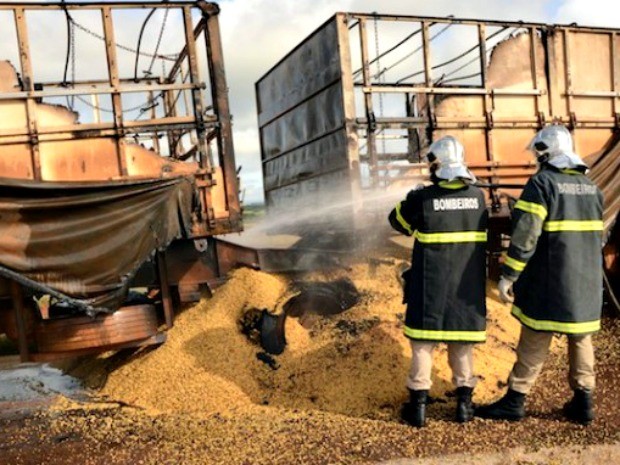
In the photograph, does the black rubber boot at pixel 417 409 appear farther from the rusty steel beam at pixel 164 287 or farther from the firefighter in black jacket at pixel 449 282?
the rusty steel beam at pixel 164 287

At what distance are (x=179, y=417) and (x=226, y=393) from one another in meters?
0.50

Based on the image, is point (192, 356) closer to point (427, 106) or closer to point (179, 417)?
point (179, 417)

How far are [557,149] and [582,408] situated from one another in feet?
6.13

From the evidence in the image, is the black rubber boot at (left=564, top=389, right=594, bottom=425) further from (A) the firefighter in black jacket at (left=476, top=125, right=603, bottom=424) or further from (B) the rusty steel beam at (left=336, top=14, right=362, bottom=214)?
(B) the rusty steel beam at (left=336, top=14, right=362, bottom=214)

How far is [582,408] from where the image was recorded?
13.6ft

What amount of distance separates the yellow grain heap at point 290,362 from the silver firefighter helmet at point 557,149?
1.94 m

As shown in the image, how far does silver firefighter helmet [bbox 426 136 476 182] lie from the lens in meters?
4.20

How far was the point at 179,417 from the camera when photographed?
4.56 m

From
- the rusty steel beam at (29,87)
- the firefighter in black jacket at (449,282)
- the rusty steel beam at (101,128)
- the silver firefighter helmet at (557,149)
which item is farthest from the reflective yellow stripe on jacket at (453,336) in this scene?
the rusty steel beam at (29,87)

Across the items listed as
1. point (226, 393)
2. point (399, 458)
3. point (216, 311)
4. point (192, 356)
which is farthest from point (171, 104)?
point (399, 458)

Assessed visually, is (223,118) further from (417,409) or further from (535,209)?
(417,409)

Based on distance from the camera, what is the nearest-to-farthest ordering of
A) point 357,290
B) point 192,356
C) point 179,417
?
point 179,417, point 192,356, point 357,290

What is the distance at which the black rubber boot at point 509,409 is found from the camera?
420 cm

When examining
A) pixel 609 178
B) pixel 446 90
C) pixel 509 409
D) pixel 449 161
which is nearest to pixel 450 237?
pixel 449 161
